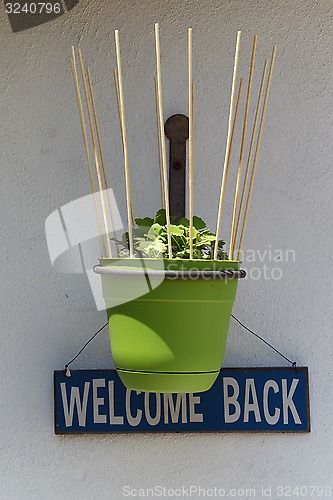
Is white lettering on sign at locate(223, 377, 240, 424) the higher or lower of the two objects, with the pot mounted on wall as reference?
lower

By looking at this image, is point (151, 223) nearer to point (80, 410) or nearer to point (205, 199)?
point (205, 199)

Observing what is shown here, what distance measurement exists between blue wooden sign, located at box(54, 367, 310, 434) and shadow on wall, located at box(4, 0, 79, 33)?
92cm

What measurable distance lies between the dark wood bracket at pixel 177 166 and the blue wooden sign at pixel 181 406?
45cm

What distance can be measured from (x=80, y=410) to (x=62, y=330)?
210mm

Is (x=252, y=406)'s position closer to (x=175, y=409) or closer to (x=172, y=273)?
(x=175, y=409)

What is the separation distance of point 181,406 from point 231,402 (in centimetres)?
13

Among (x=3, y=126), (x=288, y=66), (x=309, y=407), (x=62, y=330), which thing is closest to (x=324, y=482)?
(x=309, y=407)

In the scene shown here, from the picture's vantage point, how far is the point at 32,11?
6.77ft

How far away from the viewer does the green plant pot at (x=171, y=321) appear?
5.41 ft

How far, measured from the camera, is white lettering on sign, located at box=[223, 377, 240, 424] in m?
1.94

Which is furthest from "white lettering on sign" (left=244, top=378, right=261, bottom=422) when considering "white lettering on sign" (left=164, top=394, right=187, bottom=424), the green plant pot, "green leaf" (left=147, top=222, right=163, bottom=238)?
"green leaf" (left=147, top=222, right=163, bottom=238)

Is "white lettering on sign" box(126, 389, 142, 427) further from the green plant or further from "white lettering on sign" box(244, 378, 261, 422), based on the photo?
the green plant

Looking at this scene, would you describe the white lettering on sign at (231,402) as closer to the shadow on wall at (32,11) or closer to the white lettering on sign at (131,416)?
the white lettering on sign at (131,416)

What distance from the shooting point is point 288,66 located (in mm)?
2057
